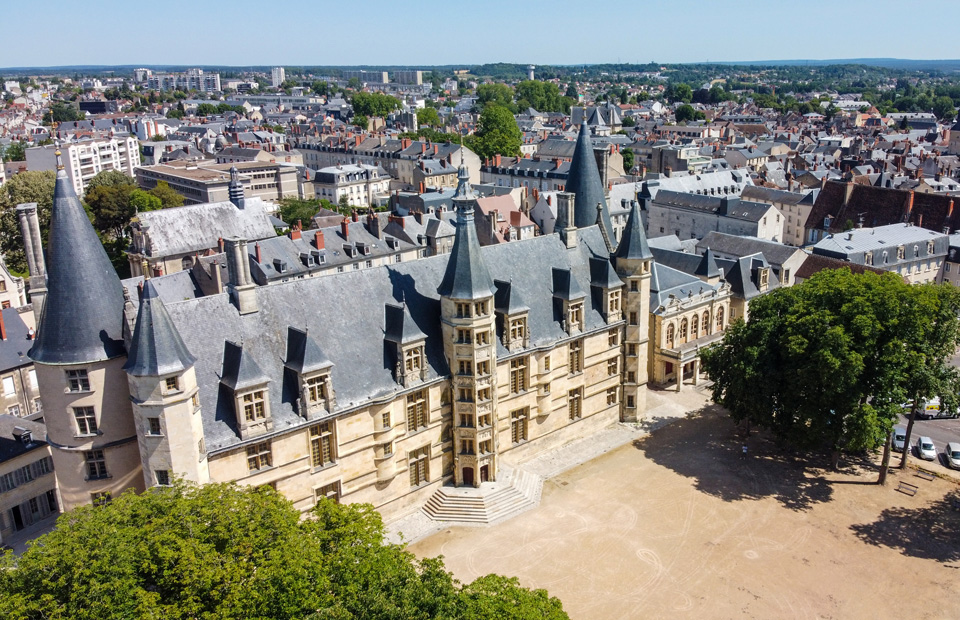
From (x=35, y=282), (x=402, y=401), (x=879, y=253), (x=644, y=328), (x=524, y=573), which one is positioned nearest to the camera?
(x=35, y=282)

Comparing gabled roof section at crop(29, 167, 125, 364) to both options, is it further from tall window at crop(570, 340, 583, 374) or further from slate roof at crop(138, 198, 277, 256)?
slate roof at crop(138, 198, 277, 256)

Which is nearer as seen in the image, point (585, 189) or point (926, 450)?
point (926, 450)

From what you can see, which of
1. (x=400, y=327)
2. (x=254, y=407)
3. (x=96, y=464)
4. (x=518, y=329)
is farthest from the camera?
(x=518, y=329)

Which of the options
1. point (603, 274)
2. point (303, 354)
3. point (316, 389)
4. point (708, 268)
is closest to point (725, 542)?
point (603, 274)

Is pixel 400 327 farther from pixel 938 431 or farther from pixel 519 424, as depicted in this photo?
pixel 938 431

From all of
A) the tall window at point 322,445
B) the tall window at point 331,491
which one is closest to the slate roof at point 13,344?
the tall window at point 322,445

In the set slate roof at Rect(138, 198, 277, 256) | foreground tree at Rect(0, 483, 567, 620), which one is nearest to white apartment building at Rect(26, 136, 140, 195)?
slate roof at Rect(138, 198, 277, 256)

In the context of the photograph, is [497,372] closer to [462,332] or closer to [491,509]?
[462,332]

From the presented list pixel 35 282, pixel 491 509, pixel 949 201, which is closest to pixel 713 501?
pixel 491 509
